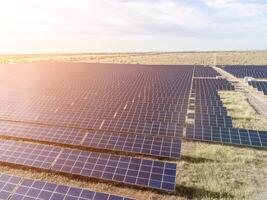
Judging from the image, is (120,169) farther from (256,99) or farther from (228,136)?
(256,99)

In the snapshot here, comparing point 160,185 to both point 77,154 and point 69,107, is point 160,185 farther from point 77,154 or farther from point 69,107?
point 69,107

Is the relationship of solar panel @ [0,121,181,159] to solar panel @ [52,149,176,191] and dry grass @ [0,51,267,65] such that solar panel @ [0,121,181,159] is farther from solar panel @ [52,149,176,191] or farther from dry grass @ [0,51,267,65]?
dry grass @ [0,51,267,65]

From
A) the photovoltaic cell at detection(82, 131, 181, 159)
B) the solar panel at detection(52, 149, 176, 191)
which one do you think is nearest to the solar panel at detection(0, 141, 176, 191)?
the solar panel at detection(52, 149, 176, 191)

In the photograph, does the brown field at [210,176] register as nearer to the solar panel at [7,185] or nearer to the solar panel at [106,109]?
the solar panel at [7,185]

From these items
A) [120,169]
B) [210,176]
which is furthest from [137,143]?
[210,176]

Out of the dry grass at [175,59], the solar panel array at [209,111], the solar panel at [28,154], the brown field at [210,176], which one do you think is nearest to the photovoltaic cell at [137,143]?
the brown field at [210,176]

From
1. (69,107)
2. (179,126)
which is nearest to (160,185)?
(179,126)
